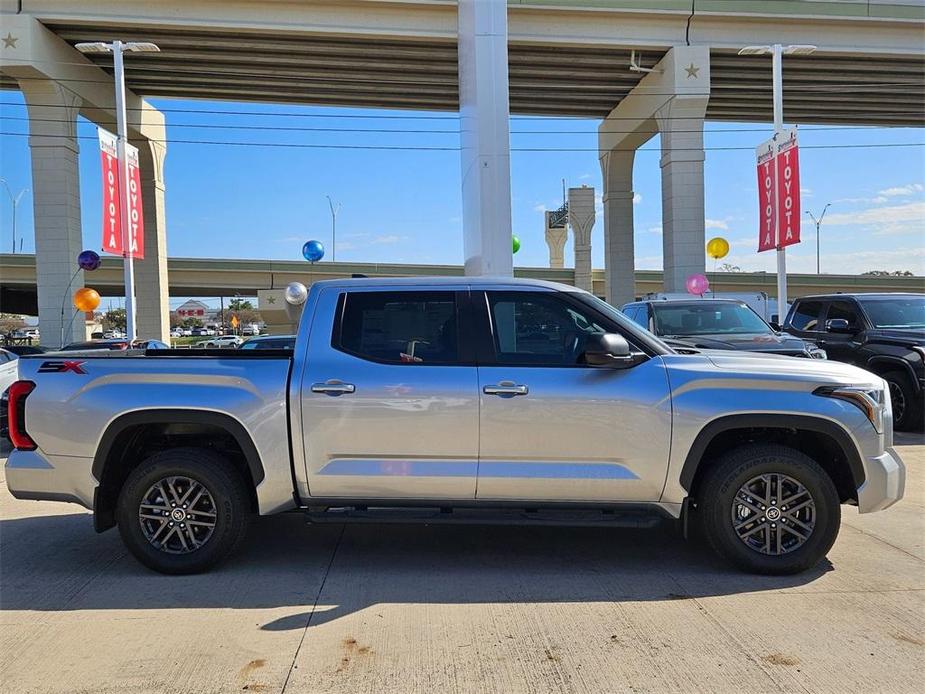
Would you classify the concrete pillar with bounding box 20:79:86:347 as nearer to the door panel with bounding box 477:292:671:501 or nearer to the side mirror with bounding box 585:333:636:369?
the door panel with bounding box 477:292:671:501

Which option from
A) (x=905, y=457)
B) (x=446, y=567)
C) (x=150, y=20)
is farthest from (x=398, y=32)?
(x=446, y=567)

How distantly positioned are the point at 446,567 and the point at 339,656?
52.5 inches

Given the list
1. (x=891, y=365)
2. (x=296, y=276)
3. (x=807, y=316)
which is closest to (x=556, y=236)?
(x=296, y=276)

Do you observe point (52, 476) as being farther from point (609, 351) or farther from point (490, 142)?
point (490, 142)

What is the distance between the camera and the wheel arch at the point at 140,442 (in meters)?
4.48

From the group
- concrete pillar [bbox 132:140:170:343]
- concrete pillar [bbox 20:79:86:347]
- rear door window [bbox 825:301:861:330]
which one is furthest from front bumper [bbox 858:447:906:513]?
concrete pillar [bbox 132:140:170:343]

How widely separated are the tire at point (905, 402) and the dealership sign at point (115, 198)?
51.9ft

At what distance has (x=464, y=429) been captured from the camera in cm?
439

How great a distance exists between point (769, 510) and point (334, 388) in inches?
113

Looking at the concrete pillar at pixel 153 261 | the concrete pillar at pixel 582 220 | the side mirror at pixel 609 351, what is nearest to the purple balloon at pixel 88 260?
the concrete pillar at pixel 153 261

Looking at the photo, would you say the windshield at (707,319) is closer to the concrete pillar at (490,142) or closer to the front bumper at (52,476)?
the concrete pillar at (490,142)

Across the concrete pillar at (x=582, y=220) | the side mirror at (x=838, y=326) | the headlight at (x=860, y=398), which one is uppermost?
the concrete pillar at (x=582, y=220)

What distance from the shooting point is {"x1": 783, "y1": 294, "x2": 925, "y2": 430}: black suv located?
373 inches

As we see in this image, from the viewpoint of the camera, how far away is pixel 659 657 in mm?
3459
